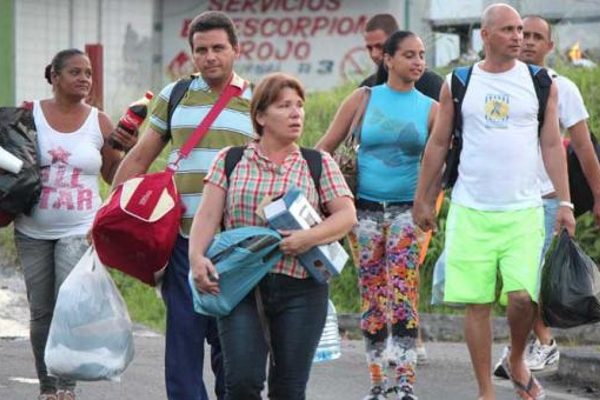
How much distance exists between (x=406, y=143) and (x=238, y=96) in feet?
5.95

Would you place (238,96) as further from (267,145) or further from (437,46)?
(437,46)

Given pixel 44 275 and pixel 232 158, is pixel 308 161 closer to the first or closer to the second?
pixel 232 158

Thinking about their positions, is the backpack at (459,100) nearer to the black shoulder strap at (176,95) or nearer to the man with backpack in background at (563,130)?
the man with backpack in background at (563,130)

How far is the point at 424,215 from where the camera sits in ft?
27.1

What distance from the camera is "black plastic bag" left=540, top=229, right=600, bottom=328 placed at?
7.86m

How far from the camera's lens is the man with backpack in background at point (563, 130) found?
8.45 metres

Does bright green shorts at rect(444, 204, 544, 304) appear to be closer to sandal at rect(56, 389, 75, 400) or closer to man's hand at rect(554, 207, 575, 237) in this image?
man's hand at rect(554, 207, 575, 237)

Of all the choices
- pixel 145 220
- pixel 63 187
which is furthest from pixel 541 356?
pixel 145 220

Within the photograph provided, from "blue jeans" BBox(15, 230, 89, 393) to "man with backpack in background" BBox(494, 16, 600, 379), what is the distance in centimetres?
242

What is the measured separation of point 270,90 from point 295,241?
2.13 feet

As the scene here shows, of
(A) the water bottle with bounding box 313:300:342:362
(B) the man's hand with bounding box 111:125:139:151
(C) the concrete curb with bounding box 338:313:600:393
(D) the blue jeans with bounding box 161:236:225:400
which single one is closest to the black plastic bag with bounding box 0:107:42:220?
(B) the man's hand with bounding box 111:125:139:151

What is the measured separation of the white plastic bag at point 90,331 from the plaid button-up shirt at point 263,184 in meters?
1.35

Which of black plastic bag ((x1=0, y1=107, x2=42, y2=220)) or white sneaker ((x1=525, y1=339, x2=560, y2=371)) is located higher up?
black plastic bag ((x1=0, y1=107, x2=42, y2=220))

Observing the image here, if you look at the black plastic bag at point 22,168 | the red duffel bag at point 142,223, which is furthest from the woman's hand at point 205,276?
the black plastic bag at point 22,168
